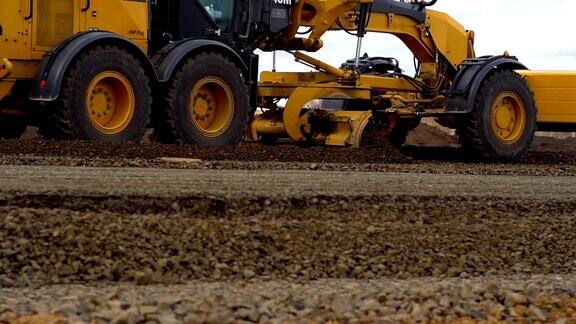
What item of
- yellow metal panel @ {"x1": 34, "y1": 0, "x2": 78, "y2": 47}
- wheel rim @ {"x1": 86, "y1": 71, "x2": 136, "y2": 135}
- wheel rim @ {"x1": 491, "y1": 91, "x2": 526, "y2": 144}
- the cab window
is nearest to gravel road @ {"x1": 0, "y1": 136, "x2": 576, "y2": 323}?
wheel rim @ {"x1": 86, "y1": 71, "x2": 136, "y2": 135}

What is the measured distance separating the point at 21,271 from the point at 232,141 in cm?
827

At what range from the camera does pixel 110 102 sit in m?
13.0

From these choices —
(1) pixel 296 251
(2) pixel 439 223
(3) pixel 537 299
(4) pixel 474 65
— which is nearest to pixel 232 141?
(4) pixel 474 65

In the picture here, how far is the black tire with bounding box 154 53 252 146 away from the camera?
13320 millimetres

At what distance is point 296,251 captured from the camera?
21.7 feet

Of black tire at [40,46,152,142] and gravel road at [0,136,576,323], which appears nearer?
gravel road at [0,136,576,323]

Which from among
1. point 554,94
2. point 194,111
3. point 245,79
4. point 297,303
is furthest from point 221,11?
point 297,303

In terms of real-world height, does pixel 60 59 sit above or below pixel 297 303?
above

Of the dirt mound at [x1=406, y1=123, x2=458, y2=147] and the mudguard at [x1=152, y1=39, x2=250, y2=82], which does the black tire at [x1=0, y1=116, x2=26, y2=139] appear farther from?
the dirt mound at [x1=406, y1=123, x2=458, y2=147]

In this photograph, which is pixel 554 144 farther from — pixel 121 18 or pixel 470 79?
pixel 121 18

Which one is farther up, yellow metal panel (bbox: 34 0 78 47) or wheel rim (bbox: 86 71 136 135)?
yellow metal panel (bbox: 34 0 78 47)

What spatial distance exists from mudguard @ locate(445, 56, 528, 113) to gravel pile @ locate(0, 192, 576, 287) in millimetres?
6632

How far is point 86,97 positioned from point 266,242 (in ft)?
20.3

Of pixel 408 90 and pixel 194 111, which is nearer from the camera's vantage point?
pixel 194 111
